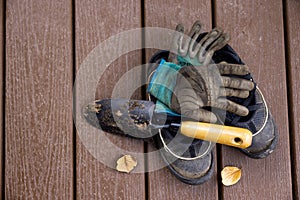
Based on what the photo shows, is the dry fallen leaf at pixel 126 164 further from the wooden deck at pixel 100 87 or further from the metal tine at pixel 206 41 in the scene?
the metal tine at pixel 206 41

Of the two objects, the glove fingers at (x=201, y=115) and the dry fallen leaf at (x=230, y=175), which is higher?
the glove fingers at (x=201, y=115)

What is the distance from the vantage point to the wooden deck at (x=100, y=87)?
3.83 feet

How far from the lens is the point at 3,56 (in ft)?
3.94

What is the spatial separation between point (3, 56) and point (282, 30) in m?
0.72

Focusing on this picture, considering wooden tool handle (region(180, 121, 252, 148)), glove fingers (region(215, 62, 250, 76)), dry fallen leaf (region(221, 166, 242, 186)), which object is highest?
glove fingers (region(215, 62, 250, 76))

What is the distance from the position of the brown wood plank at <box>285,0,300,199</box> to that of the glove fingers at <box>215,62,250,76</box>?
25 centimetres

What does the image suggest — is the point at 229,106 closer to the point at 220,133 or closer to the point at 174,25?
the point at 220,133

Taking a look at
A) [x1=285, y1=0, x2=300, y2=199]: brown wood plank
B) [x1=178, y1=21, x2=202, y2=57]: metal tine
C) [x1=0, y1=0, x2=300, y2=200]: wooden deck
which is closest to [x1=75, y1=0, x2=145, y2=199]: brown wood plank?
[x1=0, y1=0, x2=300, y2=200]: wooden deck

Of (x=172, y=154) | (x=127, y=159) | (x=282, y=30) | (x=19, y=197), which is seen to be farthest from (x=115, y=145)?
(x=282, y=30)

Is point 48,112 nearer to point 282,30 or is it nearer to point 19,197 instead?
point 19,197

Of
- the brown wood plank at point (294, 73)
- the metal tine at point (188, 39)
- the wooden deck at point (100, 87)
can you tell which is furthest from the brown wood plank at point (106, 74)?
the brown wood plank at point (294, 73)

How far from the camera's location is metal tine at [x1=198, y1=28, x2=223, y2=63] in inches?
41.9

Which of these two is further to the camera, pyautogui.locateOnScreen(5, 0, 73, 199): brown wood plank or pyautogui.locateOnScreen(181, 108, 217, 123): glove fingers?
pyautogui.locateOnScreen(5, 0, 73, 199): brown wood plank

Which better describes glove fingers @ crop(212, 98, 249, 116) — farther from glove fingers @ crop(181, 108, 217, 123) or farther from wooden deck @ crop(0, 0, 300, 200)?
wooden deck @ crop(0, 0, 300, 200)
